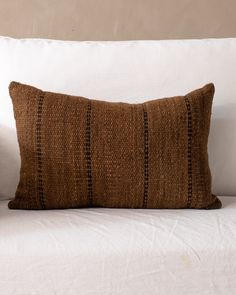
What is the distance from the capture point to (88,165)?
111cm

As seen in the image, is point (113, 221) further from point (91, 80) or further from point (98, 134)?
point (91, 80)

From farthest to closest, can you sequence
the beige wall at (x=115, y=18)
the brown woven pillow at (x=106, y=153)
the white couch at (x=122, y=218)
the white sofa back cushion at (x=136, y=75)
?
the beige wall at (x=115, y=18), the white sofa back cushion at (x=136, y=75), the brown woven pillow at (x=106, y=153), the white couch at (x=122, y=218)

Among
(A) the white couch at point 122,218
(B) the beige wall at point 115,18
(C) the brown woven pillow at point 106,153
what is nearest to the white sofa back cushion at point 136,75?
(A) the white couch at point 122,218

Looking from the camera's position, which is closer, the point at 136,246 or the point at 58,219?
the point at 136,246

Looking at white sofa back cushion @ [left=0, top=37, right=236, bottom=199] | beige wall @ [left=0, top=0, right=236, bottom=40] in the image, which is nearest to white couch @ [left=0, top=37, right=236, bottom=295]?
white sofa back cushion @ [left=0, top=37, right=236, bottom=199]

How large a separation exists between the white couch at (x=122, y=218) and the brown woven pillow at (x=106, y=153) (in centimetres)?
5

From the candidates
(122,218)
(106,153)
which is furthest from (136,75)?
(122,218)

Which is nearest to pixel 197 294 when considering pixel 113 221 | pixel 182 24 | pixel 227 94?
pixel 113 221

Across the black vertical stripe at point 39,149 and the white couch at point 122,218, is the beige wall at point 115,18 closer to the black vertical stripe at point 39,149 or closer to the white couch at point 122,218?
the white couch at point 122,218

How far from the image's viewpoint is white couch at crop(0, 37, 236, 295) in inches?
36.1

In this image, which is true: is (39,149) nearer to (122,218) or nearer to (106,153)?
(106,153)

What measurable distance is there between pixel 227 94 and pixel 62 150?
0.53 m

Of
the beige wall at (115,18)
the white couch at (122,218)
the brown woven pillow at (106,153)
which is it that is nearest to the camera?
the white couch at (122,218)

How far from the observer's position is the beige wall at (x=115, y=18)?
1650mm
